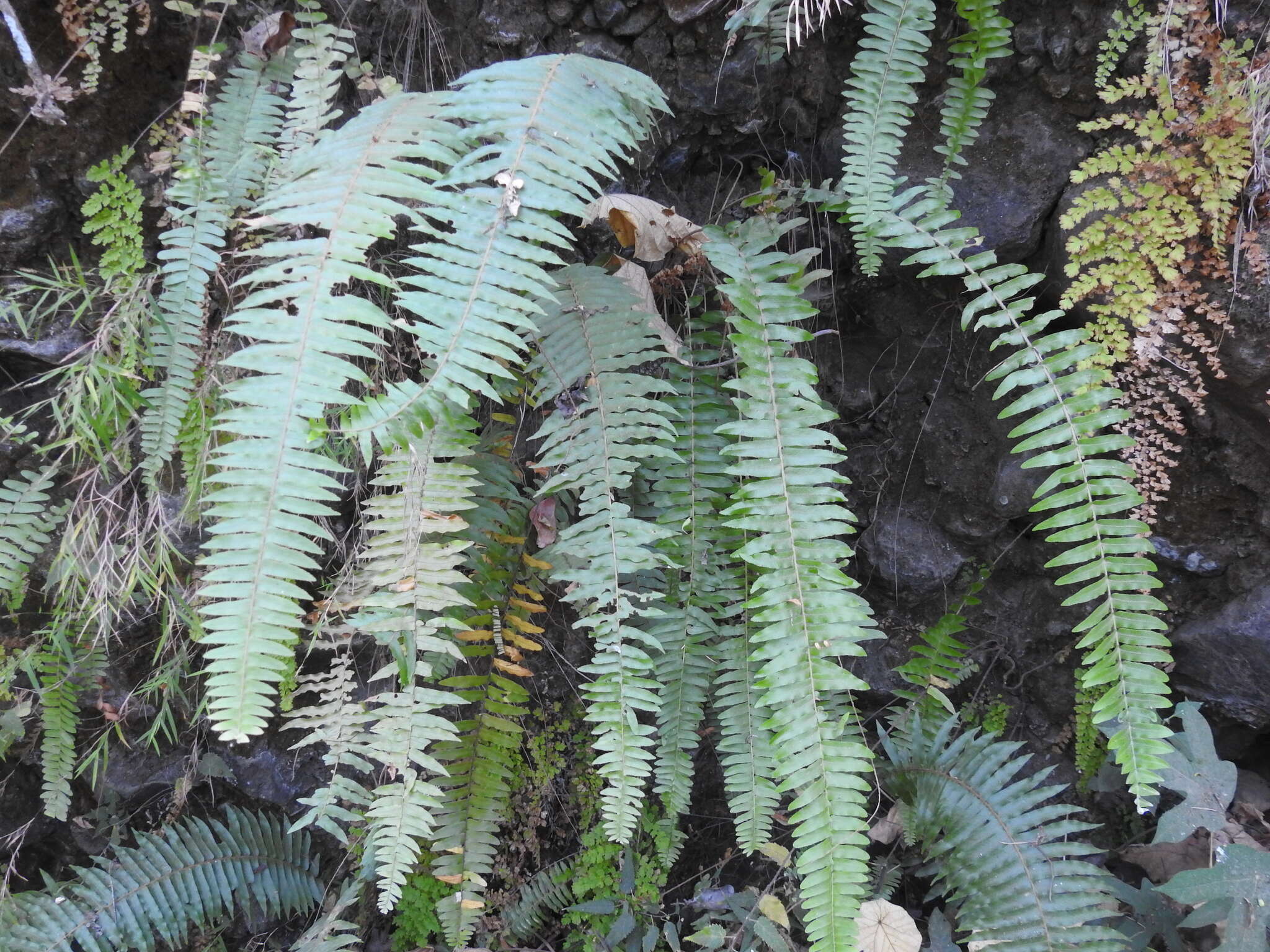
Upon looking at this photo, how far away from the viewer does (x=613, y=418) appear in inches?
65.6

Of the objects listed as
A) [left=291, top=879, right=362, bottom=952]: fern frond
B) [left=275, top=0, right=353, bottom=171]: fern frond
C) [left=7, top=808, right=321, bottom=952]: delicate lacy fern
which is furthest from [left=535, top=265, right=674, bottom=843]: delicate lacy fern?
[left=7, top=808, right=321, bottom=952]: delicate lacy fern

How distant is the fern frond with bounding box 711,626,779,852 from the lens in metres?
1.82

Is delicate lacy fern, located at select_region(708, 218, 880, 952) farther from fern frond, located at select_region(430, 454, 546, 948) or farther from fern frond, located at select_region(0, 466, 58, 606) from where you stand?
fern frond, located at select_region(0, 466, 58, 606)

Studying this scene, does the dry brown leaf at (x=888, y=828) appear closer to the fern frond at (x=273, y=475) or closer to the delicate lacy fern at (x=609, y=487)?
the delicate lacy fern at (x=609, y=487)

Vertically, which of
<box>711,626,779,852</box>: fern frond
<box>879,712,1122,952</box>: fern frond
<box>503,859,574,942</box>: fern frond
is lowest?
<box>503,859,574,942</box>: fern frond

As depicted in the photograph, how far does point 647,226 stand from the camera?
188 centimetres

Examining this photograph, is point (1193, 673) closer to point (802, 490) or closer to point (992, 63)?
point (802, 490)

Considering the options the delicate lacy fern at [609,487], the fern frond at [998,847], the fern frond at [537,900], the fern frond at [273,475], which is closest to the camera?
the fern frond at [273,475]

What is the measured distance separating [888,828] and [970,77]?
206cm

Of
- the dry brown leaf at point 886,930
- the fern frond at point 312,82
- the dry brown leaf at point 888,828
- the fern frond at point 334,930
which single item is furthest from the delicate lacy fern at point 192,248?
the dry brown leaf at point 888,828

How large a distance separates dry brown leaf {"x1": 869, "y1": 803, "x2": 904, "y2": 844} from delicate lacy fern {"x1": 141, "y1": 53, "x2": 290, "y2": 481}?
2.18 meters

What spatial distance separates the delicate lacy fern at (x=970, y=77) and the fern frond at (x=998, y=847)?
1518 millimetres

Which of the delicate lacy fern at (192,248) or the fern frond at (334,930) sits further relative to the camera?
the fern frond at (334,930)

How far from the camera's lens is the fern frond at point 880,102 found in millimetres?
1831
